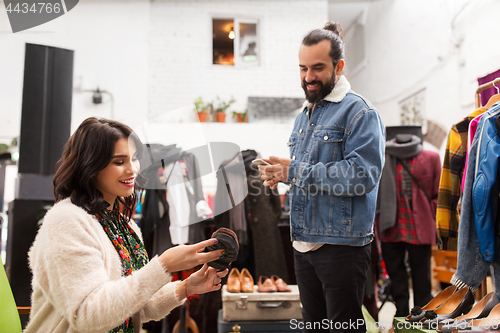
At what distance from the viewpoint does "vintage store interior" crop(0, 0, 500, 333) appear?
1116 mm

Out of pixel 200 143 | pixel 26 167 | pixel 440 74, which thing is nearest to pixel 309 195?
pixel 200 143

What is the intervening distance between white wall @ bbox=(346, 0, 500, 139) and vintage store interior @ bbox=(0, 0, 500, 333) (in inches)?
0.8

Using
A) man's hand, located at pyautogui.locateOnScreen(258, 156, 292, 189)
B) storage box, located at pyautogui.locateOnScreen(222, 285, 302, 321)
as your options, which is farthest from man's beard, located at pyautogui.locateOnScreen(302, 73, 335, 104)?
storage box, located at pyautogui.locateOnScreen(222, 285, 302, 321)

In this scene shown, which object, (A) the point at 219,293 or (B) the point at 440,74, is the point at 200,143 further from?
(B) the point at 440,74

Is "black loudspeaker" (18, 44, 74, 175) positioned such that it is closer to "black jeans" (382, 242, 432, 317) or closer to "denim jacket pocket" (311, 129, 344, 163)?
"denim jacket pocket" (311, 129, 344, 163)

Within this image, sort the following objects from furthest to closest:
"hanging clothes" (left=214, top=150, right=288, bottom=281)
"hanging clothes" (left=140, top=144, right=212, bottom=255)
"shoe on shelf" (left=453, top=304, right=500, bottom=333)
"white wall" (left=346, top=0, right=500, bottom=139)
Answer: "white wall" (left=346, top=0, right=500, bottom=139), "hanging clothes" (left=214, top=150, right=288, bottom=281), "shoe on shelf" (left=453, top=304, right=500, bottom=333), "hanging clothes" (left=140, top=144, right=212, bottom=255)

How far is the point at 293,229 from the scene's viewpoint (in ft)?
4.23

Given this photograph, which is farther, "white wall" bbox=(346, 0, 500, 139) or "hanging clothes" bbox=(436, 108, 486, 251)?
"white wall" bbox=(346, 0, 500, 139)

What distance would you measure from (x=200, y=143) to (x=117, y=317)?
414 millimetres

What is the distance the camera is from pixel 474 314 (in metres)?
1.33

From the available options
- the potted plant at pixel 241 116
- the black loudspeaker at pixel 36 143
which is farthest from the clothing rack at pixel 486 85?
the potted plant at pixel 241 116

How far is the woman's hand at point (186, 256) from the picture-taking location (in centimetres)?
82

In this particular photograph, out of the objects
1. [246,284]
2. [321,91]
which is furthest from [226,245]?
[246,284]

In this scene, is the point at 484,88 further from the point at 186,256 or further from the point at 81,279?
the point at 81,279
